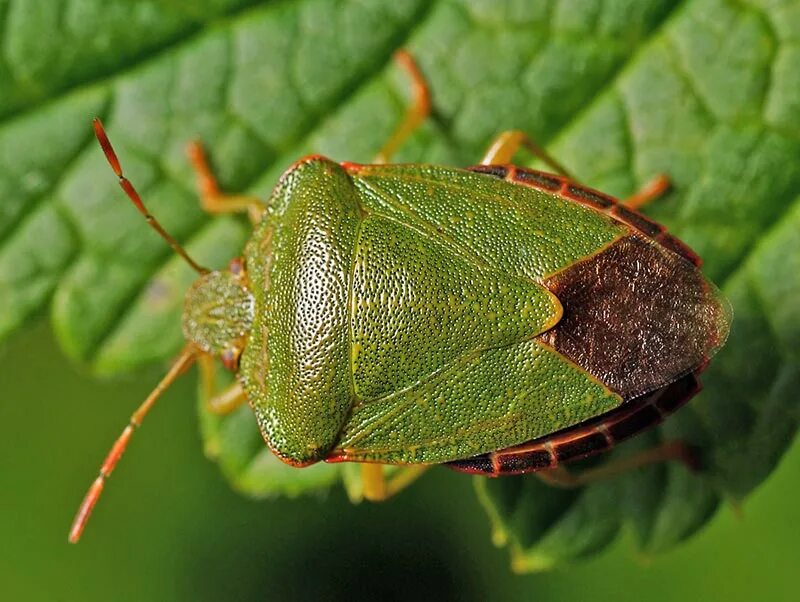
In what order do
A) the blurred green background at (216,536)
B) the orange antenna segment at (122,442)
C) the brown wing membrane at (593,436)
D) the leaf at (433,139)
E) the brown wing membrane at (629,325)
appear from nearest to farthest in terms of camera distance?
the brown wing membrane at (629,325) < the brown wing membrane at (593,436) < the orange antenna segment at (122,442) < the leaf at (433,139) < the blurred green background at (216,536)

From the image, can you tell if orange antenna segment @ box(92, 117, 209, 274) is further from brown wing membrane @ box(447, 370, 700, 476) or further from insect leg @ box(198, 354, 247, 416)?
brown wing membrane @ box(447, 370, 700, 476)

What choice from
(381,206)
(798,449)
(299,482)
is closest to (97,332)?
(299,482)

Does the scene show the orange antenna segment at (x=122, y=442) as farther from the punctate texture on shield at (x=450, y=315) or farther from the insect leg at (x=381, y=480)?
the insect leg at (x=381, y=480)

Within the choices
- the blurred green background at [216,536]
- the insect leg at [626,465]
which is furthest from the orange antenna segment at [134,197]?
the insect leg at [626,465]

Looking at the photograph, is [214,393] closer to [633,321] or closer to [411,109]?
[411,109]

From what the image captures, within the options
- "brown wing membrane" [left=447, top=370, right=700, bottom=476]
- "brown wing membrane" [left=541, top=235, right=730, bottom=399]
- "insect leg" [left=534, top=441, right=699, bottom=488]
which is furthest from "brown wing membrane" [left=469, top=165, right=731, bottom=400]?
"insect leg" [left=534, top=441, right=699, bottom=488]

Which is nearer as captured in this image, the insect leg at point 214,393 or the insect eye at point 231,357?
the insect eye at point 231,357
